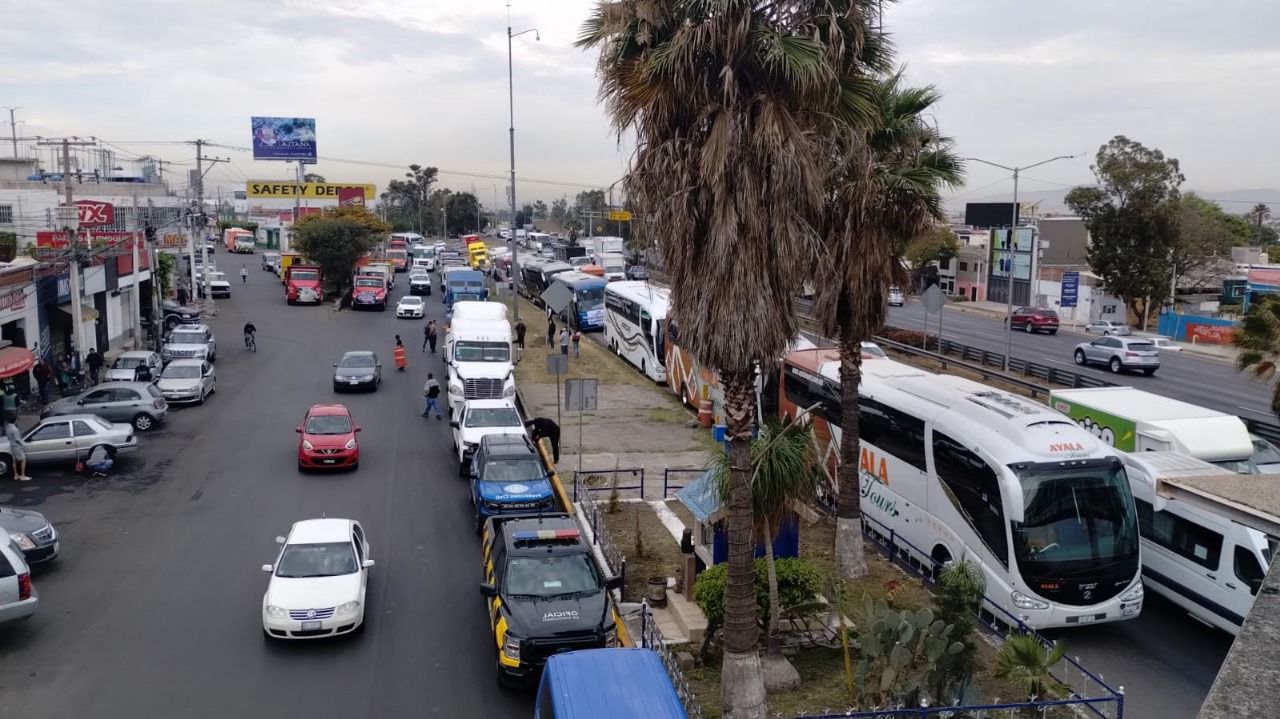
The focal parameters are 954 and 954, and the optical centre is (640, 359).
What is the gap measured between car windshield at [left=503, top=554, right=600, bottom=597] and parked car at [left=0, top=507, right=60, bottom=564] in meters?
8.30

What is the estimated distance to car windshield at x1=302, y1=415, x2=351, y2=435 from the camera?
74.3 feet

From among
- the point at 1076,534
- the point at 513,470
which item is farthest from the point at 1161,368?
the point at 513,470

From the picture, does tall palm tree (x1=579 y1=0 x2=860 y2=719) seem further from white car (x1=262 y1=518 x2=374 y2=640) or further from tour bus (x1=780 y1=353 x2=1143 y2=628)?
white car (x1=262 y1=518 x2=374 y2=640)

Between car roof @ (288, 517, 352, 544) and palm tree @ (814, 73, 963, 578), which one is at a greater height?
palm tree @ (814, 73, 963, 578)

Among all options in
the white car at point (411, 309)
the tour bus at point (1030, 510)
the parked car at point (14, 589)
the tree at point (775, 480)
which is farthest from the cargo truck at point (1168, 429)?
A: the white car at point (411, 309)

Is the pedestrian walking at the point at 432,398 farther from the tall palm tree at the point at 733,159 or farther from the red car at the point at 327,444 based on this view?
the tall palm tree at the point at 733,159

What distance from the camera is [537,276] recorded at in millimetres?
62688

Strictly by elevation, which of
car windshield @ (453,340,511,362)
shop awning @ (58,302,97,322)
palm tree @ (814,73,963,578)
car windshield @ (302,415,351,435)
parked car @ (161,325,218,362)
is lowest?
car windshield @ (302,415,351,435)

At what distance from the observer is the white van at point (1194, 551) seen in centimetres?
1284

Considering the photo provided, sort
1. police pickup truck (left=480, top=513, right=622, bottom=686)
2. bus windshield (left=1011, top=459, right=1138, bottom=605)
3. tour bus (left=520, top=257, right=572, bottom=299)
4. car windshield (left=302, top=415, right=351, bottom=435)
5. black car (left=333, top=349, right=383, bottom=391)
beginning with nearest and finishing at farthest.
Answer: police pickup truck (left=480, top=513, right=622, bottom=686) < bus windshield (left=1011, top=459, right=1138, bottom=605) < car windshield (left=302, top=415, right=351, bottom=435) < black car (left=333, top=349, right=383, bottom=391) < tour bus (left=520, top=257, right=572, bottom=299)

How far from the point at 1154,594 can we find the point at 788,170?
10410 mm

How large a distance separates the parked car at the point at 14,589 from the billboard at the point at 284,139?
8532 centimetres

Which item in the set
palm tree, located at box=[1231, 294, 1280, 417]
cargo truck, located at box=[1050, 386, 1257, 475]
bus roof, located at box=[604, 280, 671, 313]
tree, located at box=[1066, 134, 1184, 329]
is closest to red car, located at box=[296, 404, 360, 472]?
bus roof, located at box=[604, 280, 671, 313]

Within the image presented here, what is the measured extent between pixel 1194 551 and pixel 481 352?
2101cm
